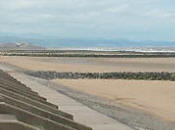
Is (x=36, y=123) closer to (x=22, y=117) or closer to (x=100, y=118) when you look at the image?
(x=22, y=117)

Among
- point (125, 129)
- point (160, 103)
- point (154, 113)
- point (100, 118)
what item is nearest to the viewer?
point (125, 129)

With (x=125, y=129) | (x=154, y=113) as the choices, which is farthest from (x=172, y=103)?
(x=125, y=129)

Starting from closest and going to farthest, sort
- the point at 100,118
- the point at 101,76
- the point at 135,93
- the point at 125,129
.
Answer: the point at 125,129 < the point at 100,118 < the point at 135,93 < the point at 101,76

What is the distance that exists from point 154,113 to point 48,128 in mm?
11936

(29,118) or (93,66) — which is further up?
(29,118)

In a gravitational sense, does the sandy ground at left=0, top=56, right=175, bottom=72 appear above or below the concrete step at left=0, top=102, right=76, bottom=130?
below

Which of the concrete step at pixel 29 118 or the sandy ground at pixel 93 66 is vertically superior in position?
the concrete step at pixel 29 118

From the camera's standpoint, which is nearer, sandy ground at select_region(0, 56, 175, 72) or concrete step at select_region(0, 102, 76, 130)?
concrete step at select_region(0, 102, 76, 130)

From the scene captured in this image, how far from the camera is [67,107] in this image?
1345 centimetres

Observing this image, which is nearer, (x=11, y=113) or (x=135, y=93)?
(x=11, y=113)

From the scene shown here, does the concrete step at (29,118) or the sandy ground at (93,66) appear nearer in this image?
the concrete step at (29,118)

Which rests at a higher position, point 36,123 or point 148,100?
point 36,123

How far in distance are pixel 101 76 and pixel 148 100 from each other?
56.3 feet

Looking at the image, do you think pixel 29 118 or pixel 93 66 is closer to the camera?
pixel 29 118
